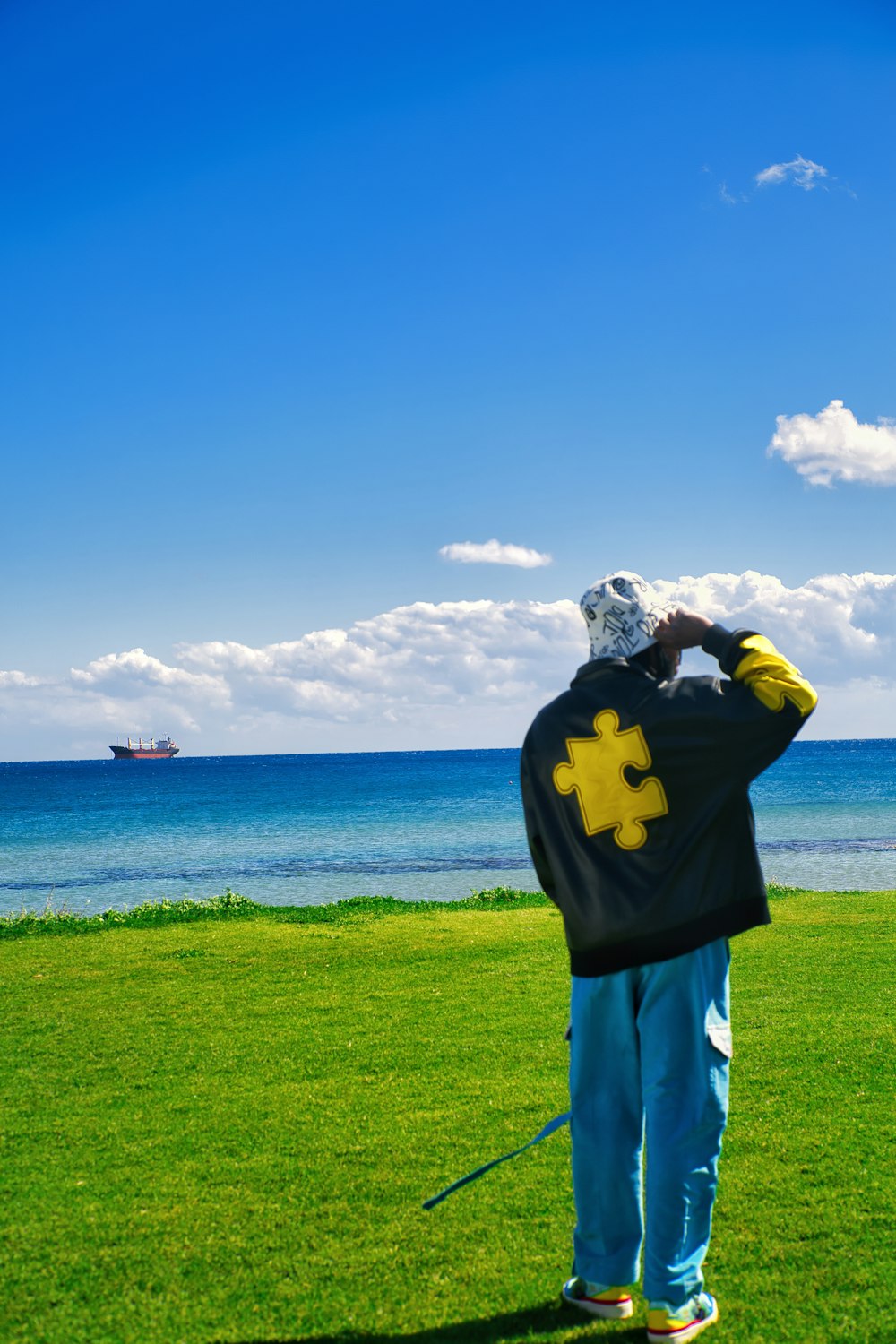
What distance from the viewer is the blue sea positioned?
2202 cm

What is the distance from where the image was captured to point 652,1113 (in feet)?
10.3

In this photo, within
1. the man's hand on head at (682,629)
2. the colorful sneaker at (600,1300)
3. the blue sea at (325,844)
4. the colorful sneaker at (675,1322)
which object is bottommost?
the blue sea at (325,844)

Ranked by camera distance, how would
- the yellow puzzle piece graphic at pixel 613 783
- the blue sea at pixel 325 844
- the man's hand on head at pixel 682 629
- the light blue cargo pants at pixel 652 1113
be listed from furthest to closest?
the blue sea at pixel 325 844, the man's hand on head at pixel 682 629, the yellow puzzle piece graphic at pixel 613 783, the light blue cargo pants at pixel 652 1113

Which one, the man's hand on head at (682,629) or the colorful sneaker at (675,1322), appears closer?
the colorful sneaker at (675,1322)

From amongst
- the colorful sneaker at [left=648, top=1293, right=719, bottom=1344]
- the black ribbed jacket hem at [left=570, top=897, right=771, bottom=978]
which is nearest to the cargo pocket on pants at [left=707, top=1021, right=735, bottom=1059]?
the black ribbed jacket hem at [left=570, top=897, right=771, bottom=978]

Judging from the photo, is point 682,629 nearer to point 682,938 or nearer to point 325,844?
point 682,938

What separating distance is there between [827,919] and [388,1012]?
6.21 m

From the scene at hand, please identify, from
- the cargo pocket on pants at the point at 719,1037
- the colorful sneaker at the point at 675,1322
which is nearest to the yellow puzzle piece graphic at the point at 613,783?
the cargo pocket on pants at the point at 719,1037

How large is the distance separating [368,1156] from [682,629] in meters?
3.10

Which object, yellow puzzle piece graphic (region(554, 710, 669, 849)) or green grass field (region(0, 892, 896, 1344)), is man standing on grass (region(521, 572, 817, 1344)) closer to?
yellow puzzle piece graphic (region(554, 710, 669, 849))

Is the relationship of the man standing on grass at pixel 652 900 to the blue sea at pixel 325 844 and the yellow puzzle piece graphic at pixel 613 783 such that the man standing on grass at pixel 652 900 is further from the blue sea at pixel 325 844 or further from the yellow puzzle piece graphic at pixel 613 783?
the blue sea at pixel 325 844

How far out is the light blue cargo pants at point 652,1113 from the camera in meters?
3.11

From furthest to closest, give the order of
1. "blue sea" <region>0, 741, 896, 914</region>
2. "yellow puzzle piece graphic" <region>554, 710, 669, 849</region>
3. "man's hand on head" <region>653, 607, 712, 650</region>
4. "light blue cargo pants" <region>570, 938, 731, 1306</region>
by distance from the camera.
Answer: "blue sea" <region>0, 741, 896, 914</region> < "man's hand on head" <region>653, 607, 712, 650</region> < "yellow puzzle piece graphic" <region>554, 710, 669, 849</region> < "light blue cargo pants" <region>570, 938, 731, 1306</region>

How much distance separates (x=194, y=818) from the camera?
47.7 m
